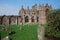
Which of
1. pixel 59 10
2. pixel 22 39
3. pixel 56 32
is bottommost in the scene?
pixel 22 39

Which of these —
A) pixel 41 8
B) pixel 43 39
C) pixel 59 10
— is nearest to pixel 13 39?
pixel 43 39

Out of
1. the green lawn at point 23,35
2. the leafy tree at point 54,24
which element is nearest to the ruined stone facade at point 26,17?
the green lawn at point 23,35

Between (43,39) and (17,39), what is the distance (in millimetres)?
3718

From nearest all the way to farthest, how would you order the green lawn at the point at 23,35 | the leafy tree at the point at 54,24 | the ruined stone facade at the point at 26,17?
the leafy tree at the point at 54,24
the green lawn at the point at 23,35
the ruined stone facade at the point at 26,17

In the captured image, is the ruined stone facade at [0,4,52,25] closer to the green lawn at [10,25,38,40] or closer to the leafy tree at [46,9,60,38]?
the green lawn at [10,25,38,40]

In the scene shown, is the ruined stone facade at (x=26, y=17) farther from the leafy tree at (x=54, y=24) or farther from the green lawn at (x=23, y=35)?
the leafy tree at (x=54, y=24)

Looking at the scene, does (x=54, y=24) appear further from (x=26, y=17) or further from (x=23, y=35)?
(x=26, y=17)

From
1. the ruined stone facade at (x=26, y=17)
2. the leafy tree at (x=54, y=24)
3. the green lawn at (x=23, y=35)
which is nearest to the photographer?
the leafy tree at (x=54, y=24)

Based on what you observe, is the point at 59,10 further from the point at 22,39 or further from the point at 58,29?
the point at 22,39

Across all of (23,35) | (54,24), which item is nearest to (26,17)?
(23,35)

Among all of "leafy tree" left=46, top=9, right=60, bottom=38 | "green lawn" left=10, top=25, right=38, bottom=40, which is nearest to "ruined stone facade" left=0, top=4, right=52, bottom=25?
"green lawn" left=10, top=25, right=38, bottom=40

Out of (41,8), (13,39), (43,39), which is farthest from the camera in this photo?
(41,8)

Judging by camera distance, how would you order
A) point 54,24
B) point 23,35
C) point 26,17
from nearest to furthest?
point 54,24, point 23,35, point 26,17

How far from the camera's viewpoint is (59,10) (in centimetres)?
1283
